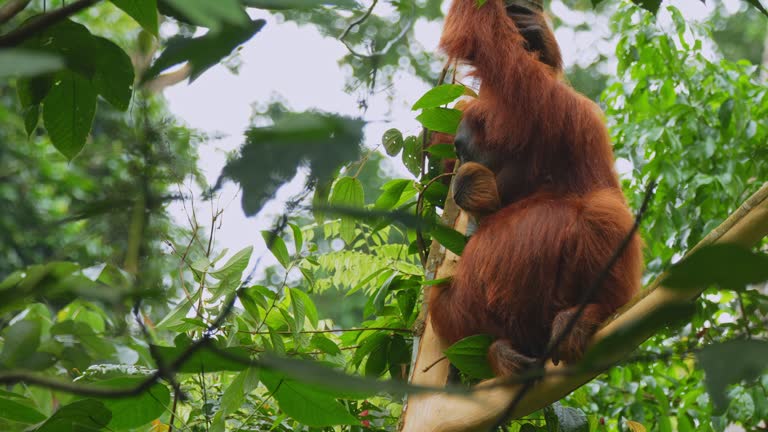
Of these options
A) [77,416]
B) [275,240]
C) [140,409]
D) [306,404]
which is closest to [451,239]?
[306,404]

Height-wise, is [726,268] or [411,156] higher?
[726,268]

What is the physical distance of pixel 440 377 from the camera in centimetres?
242

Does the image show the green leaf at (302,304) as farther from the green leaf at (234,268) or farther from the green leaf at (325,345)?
the green leaf at (234,268)

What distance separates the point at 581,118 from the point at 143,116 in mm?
2321

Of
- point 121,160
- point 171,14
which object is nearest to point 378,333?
point 171,14

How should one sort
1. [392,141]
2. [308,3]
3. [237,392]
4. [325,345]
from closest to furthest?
[308,3], [237,392], [325,345], [392,141]

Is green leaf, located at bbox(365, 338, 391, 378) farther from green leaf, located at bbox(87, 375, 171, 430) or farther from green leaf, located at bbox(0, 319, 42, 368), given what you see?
green leaf, located at bbox(0, 319, 42, 368)

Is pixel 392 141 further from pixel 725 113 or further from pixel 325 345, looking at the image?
pixel 725 113

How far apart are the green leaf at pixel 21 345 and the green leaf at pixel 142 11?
1.30ft

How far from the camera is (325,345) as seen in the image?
265cm

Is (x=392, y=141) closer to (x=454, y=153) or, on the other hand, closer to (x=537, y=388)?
(x=454, y=153)

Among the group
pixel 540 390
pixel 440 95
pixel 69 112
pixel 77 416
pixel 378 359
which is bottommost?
pixel 378 359

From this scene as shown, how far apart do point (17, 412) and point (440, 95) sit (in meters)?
1.58

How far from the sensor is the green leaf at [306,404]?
194 cm
